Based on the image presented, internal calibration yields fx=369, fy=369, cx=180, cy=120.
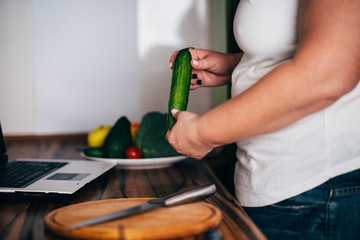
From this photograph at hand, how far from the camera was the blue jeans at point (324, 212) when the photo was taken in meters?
0.70

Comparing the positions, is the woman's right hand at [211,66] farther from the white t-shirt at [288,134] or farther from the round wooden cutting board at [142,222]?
the round wooden cutting board at [142,222]

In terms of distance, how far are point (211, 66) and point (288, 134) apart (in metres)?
0.35

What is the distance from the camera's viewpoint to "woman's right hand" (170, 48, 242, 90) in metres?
0.98

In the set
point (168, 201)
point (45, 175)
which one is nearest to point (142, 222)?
point (168, 201)

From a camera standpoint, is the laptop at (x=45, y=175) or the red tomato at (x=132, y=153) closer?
the laptop at (x=45, y=175)

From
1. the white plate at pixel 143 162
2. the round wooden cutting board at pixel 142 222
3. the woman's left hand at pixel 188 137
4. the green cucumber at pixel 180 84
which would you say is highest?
the green cucumber at pixel 180 84

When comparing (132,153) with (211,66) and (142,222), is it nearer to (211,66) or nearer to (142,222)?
(211,66)

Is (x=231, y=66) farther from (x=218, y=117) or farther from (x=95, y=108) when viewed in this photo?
(x=95, y=108)

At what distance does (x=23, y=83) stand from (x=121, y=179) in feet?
3.99

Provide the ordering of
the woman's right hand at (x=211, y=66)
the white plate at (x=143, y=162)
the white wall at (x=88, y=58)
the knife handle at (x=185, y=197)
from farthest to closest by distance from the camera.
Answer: the white wall at (x=88, y=58), the white plate at (x=143, y=162), the woman's right hand at (x=211, y=66), the knife handle at (x=185, y=197)

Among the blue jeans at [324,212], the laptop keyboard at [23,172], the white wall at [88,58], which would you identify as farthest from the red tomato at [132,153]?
the white wall at [88,58]

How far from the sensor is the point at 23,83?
78.5 inches

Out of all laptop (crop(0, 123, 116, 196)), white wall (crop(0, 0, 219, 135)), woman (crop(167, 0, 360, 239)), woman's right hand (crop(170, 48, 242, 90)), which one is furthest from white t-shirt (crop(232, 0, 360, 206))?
white wall (crop(0, 0, 219, 135))

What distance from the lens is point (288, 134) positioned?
2.33ft
